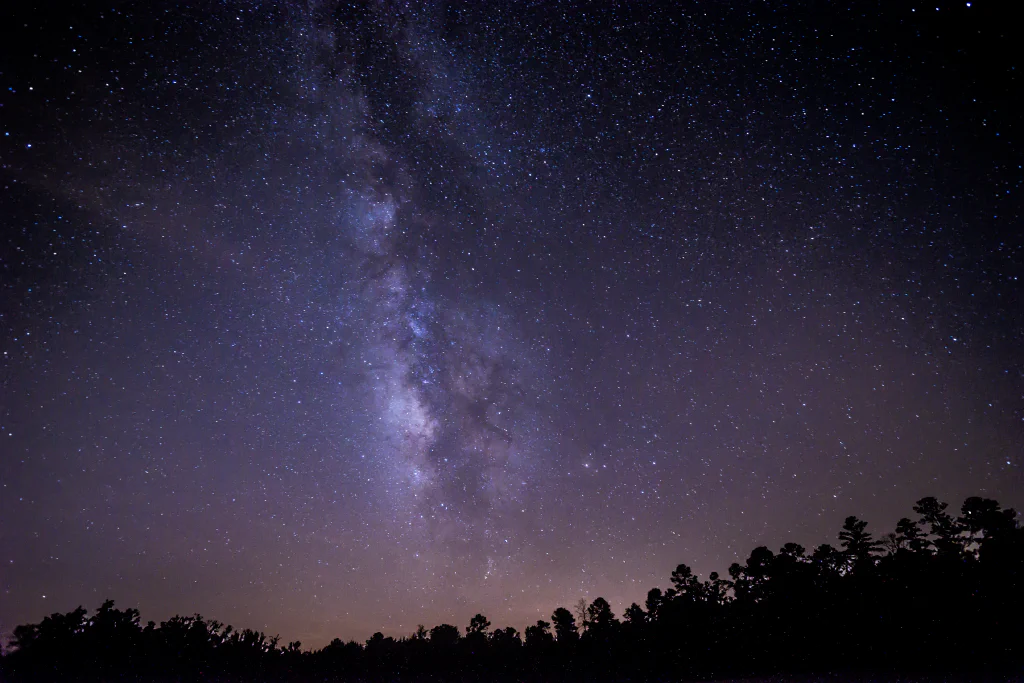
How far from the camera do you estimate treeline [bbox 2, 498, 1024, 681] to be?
976 inches

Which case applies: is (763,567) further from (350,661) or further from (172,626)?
(172,626)

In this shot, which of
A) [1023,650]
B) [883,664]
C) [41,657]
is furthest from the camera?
[41,657]

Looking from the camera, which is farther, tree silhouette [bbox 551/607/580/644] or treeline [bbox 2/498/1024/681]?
tree silhouette [bbox 551/607/580/644]

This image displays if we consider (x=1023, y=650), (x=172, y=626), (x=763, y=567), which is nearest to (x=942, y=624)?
(x=1023, y=650)

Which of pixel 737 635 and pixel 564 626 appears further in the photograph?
pixel 564 626

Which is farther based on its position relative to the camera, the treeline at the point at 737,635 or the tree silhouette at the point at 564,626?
the tree silhouette at the point at 564,626

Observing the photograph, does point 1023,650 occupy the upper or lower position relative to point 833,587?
lower

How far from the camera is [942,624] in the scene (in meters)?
24.9

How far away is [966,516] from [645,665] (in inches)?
1114

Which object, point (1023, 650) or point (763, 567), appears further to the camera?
point (763, 567)

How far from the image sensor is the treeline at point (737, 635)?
24.8 meters

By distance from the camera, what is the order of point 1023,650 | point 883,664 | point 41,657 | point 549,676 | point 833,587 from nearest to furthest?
point 1023,650, point 883,664, point 833,587, point 549,676, point 41,657

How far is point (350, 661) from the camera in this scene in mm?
69500

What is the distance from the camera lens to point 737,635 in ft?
118
